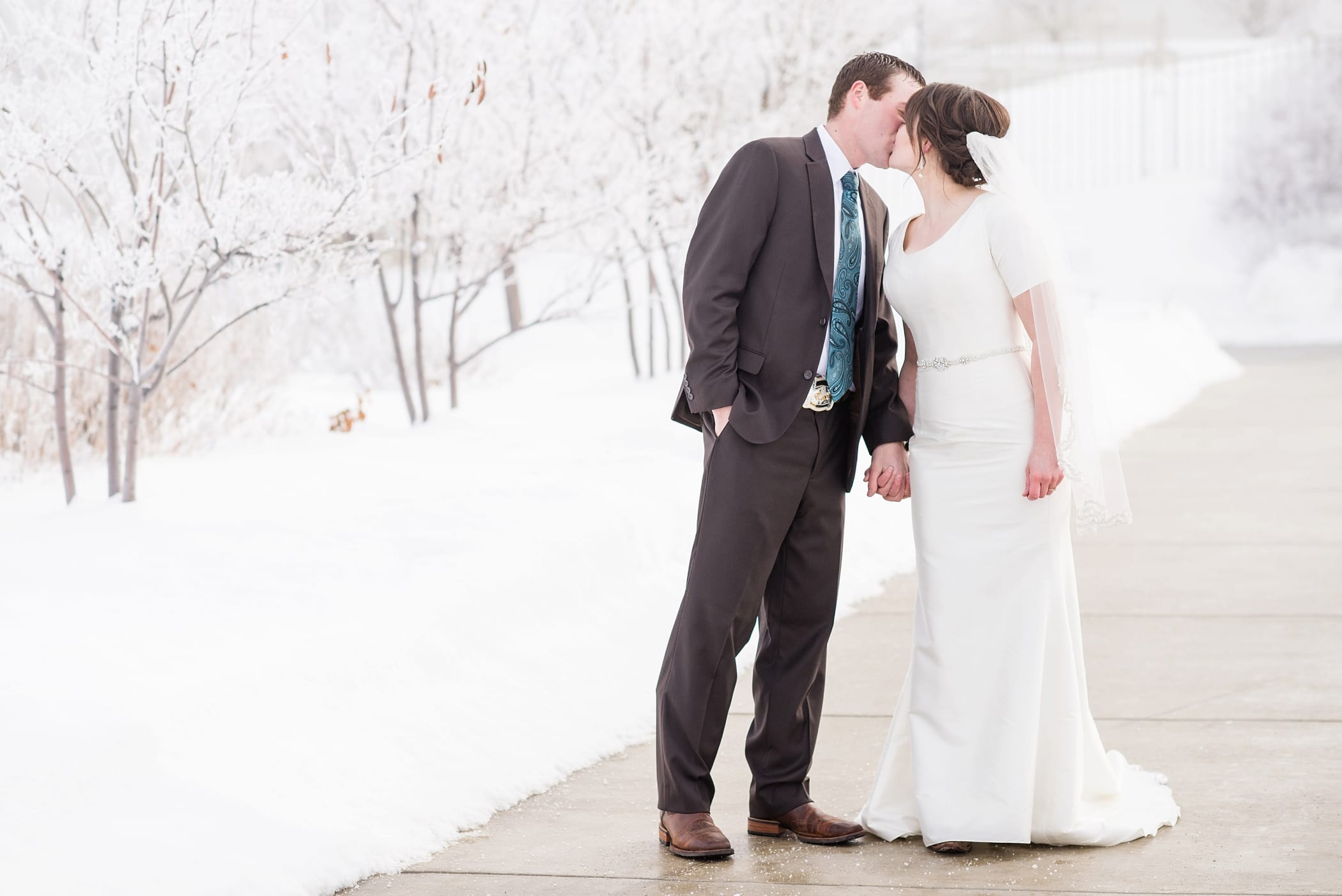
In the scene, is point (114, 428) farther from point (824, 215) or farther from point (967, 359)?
point (967, 359)

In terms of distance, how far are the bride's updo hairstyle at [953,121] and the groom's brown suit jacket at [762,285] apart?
250mm

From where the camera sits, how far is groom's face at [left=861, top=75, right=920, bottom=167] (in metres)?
3.52

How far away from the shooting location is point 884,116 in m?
3.53

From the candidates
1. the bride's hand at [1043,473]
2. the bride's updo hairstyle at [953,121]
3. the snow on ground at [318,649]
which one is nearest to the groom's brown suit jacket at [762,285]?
the bride's updo hairstyle at [953,121]

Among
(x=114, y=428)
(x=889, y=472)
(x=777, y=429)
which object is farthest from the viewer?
(x=114, y=428)

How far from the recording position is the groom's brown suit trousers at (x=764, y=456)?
132 inches

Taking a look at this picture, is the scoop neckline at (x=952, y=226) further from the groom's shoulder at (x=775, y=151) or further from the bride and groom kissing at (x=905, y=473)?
the groom's shoulder at (x=775, y=151)

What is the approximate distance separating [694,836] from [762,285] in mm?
1330

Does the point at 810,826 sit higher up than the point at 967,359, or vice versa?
the point at 967,359

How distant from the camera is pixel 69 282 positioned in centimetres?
650

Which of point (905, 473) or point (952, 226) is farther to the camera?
point (905, 473)

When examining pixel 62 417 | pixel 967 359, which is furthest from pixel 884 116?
pixel 62 417

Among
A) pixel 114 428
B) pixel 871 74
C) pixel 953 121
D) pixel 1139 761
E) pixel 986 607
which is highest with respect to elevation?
pixel 871 74

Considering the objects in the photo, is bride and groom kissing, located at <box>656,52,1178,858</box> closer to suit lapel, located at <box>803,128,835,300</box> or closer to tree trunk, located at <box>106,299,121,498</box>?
suit lapel, located at <box>803,128,835,300</box>
